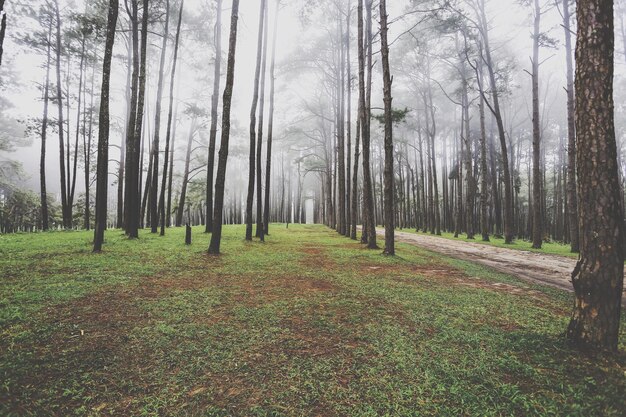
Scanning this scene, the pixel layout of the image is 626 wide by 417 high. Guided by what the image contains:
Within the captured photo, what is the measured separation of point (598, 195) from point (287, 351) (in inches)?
134

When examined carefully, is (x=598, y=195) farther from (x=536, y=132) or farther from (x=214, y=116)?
(x=214, y=116)

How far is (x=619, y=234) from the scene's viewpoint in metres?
2.66

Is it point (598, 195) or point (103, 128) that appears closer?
point (598, 195)

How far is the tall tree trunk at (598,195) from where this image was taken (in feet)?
8.59

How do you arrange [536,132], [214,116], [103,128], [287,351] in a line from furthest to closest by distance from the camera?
1. [214,116]
2. [536,132]
3. [103,128]
4. [287,351]

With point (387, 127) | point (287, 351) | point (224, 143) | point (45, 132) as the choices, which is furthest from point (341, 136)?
point (45, 132)

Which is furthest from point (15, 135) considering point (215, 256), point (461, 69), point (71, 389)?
point (461, 69)

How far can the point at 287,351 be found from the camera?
2826 millimetres

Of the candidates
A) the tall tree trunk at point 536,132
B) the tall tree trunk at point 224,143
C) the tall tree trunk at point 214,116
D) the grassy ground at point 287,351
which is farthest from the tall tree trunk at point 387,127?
the tall tree trunk at point 536,132

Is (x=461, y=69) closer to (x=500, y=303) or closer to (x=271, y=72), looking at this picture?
(x=271, y=72)

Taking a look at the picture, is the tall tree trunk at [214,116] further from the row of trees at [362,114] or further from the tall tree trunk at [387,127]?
the tall tree trunk at [387,127]

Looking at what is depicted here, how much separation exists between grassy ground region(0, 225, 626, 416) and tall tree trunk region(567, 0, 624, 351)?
0.35 meters

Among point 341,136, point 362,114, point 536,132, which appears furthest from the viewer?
point 341,136

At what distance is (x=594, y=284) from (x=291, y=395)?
9.86 ft
